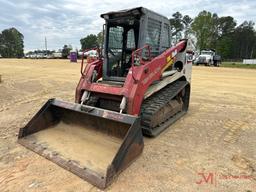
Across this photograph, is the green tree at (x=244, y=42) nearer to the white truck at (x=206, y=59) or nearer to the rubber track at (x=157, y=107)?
the white truck at (x=206, y=59)

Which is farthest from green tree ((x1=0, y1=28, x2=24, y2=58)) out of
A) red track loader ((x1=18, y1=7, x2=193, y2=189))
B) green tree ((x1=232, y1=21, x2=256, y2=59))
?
red track loader ((x1=18, y1=7, x2=193, y2=189))

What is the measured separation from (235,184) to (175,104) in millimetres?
2754

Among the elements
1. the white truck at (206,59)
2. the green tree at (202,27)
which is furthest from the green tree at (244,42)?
the white truck at (206,59)

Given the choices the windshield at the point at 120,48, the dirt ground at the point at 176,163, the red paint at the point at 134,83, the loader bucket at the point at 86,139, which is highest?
the windshield at the point at 120,48

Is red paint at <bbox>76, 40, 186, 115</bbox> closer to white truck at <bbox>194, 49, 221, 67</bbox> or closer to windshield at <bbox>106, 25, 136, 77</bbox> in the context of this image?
windshield at <bbox>106, 25, 136, 77</bbox>

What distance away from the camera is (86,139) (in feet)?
12.9

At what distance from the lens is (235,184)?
9.56ft

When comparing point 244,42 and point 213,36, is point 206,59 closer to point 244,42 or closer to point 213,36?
point 213,36

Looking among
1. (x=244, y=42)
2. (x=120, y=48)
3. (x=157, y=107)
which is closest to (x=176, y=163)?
(x=157, y=107)

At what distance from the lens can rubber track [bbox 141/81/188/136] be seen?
4.24 meters

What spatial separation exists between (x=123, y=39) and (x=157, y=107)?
1.69 metres

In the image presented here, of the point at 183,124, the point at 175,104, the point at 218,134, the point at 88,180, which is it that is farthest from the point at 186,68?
the point at 88,180

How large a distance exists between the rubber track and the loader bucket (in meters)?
0.70

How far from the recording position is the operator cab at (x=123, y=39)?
4.70m
